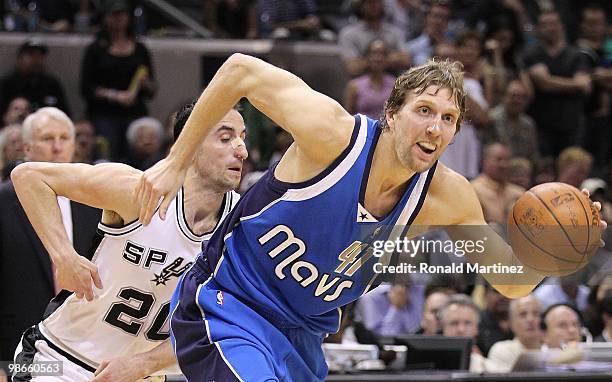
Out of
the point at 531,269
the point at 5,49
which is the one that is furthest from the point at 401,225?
the point at 5,49

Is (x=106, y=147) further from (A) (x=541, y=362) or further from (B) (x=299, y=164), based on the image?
(B) (x=299, y=164)

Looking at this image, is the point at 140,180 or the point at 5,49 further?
the point at 5,49

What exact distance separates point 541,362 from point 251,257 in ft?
10.9

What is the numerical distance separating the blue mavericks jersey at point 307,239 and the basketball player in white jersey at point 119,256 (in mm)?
352

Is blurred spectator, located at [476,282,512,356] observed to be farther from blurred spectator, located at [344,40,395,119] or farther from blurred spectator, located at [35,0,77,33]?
blurred spectator, located at [35,0,77,33]

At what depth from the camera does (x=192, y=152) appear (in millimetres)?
4348

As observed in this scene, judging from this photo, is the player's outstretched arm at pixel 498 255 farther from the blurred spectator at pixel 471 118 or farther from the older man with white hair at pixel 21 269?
the blurred spectator at pixel 471 118

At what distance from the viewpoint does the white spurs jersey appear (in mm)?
4941

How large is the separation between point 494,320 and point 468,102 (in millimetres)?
2507

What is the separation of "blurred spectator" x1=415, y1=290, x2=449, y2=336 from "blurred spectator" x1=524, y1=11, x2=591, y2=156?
4.09m

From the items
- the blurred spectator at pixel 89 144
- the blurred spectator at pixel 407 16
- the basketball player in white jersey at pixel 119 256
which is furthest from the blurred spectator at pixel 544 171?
the basketball player in white jersey at pixel 119 256

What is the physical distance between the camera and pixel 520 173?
10.5m

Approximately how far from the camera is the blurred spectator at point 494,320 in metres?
8.46

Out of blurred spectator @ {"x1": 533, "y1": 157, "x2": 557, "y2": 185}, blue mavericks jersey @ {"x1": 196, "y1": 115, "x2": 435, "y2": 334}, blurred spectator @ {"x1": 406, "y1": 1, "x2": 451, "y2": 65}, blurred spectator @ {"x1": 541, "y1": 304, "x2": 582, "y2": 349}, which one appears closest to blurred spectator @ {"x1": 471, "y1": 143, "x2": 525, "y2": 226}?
blurred spectator @ {"x1": 533, "y1": 157, "x2": 557, "y2": 185}
